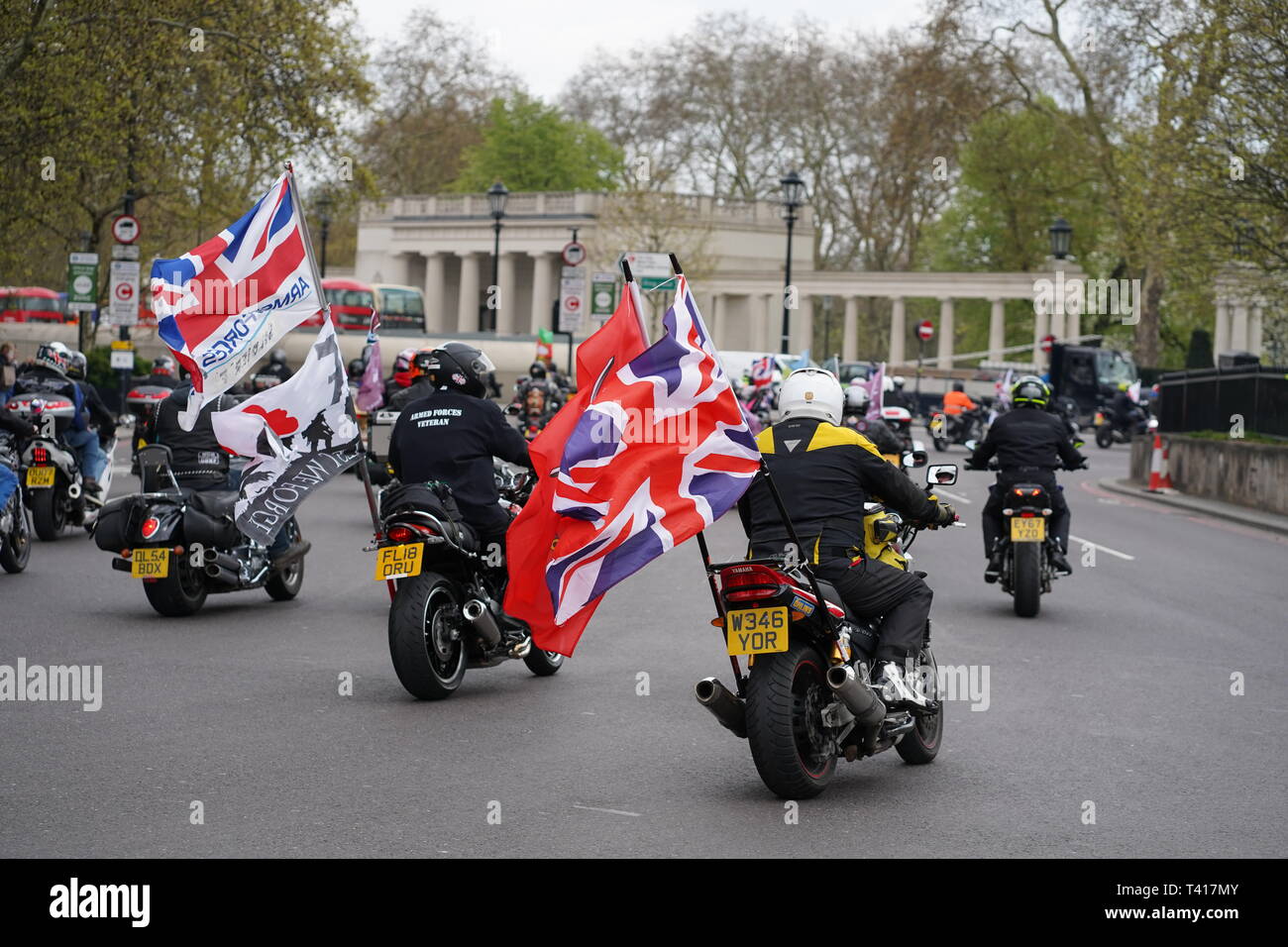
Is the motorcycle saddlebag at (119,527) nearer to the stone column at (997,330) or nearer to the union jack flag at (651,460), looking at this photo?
the union jack flag at (651,460)

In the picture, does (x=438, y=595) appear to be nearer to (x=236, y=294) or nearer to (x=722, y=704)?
(x=722, y=704)

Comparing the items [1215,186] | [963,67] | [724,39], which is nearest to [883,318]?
[724,39]

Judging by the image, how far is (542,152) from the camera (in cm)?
9306

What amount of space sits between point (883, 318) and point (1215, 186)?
6623cm

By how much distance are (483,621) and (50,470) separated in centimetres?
848

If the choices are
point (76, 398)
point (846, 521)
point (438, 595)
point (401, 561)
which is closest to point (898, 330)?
point (76, 398)

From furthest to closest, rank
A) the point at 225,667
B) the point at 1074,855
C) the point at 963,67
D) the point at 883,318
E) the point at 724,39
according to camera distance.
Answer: the point at 883,318 < the point at 724,39 < the point at 963,67 < the point at 225,667 < the point at 1074,855

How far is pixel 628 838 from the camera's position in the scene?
672 centimetres

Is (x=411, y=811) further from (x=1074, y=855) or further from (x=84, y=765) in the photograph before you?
(x=1074, y=855)

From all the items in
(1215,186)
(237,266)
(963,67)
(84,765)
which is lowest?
(84,765)

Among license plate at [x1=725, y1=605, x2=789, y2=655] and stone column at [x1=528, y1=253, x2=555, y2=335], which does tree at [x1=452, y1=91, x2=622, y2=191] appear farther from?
license plate at [x1=725, y1=605, x2=789, y2=655]

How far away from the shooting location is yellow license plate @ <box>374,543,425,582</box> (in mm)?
9602

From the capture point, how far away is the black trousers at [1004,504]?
47.3ft

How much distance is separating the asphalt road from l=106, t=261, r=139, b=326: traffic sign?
16.4 metres
